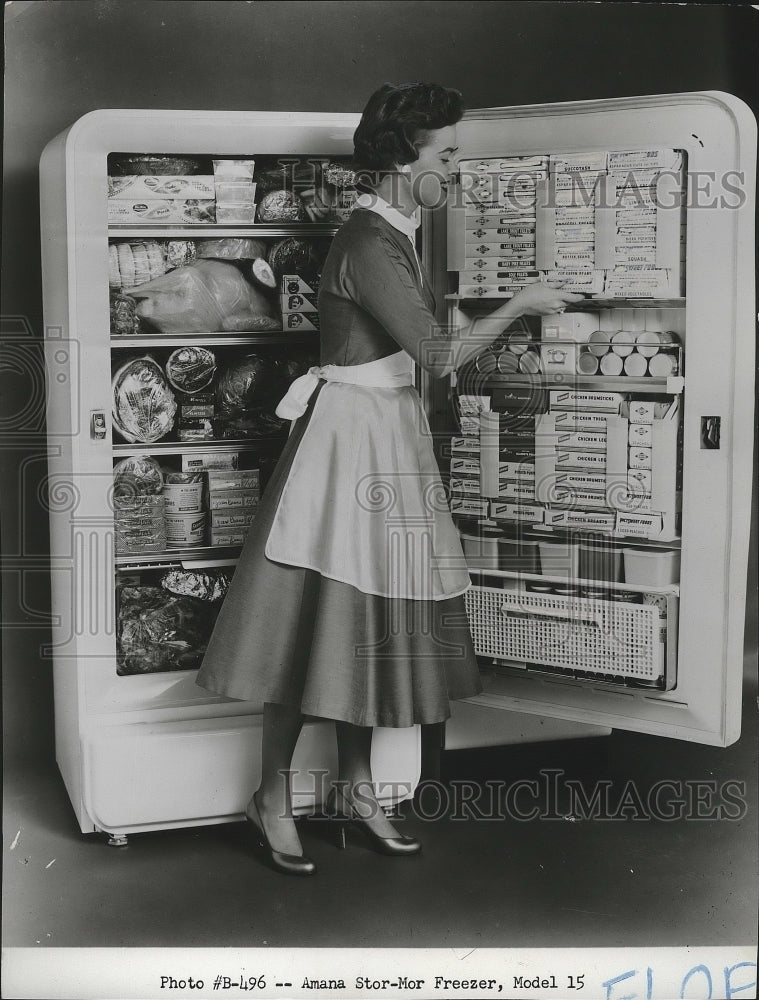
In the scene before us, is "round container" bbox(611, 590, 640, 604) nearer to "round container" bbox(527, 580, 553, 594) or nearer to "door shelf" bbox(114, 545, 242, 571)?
"round container" bbox(527, 580, 553, 594)

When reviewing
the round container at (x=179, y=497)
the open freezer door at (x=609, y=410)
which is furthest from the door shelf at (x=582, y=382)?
the round container at (x=179, y=497)

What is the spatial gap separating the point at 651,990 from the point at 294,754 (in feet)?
2.84

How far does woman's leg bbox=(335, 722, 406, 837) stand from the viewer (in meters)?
2.66

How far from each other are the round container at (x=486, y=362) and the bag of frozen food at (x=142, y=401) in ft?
2.21

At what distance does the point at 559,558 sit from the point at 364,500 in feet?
1.65

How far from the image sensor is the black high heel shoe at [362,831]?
263cm

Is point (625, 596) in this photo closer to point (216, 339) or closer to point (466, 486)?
point (466, 486)

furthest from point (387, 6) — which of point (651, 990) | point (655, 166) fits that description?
point (651, 990)

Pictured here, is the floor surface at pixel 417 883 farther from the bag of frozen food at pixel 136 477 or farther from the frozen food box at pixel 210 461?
the frozen food box at pixel 210 461

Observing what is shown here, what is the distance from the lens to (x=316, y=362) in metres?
2.81

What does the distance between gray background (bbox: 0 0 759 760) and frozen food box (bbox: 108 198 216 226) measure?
200 mm

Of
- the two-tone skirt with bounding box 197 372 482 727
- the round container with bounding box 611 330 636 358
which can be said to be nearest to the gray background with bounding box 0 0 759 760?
the round container with bounding box 611 330 636 358

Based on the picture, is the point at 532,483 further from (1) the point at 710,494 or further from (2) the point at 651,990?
(2) the point at 651,990

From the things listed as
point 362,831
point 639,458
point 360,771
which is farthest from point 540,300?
point 362,831
